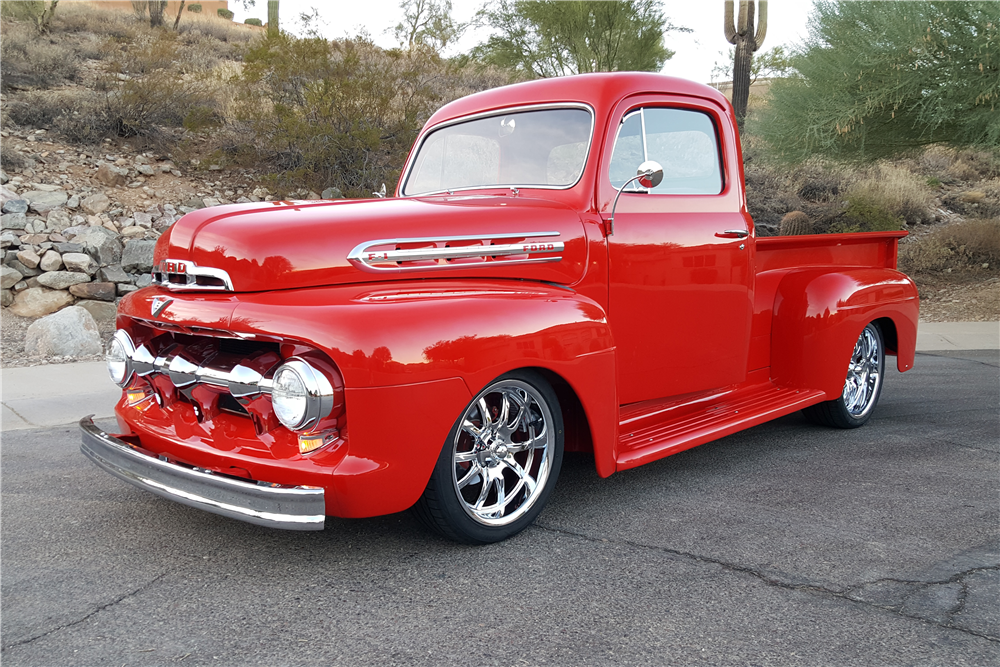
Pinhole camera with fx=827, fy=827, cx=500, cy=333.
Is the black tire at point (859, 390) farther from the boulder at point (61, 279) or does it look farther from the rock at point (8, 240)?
the rock at point (8, 240)

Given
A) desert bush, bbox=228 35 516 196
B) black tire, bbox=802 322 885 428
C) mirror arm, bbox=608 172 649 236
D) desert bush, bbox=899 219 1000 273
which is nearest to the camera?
mirror arm, bbox=608 172 649 236

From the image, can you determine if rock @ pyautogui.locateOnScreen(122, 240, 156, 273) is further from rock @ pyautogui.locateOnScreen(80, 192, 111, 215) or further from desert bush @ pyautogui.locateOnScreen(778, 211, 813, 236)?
desert bush @ pyautogui.locateOnScreen(778, 211, 813, 236)

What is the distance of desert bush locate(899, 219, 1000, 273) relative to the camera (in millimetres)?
12836

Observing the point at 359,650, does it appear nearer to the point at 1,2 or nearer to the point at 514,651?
the point at 514,651

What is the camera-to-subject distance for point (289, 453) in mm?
2939

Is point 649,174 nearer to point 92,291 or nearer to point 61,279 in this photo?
point 92,291

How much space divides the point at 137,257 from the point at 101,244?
1.40 ft

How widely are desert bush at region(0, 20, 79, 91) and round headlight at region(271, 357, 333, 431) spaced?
15.9m

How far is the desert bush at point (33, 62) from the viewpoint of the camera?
1598cm

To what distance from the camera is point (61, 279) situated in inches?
361

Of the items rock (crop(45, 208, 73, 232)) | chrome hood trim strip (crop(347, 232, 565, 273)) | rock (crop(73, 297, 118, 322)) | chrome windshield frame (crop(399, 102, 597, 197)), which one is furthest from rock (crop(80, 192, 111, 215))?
chrome hood trim strip (crop(347, 232, 565, 273))

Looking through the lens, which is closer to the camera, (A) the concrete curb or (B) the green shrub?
(A) the concrete curb

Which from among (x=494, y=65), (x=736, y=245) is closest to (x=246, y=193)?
(x=494, y=65)

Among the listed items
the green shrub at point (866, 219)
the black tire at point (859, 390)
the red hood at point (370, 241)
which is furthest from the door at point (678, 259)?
the green shrub at point (866, 219)
